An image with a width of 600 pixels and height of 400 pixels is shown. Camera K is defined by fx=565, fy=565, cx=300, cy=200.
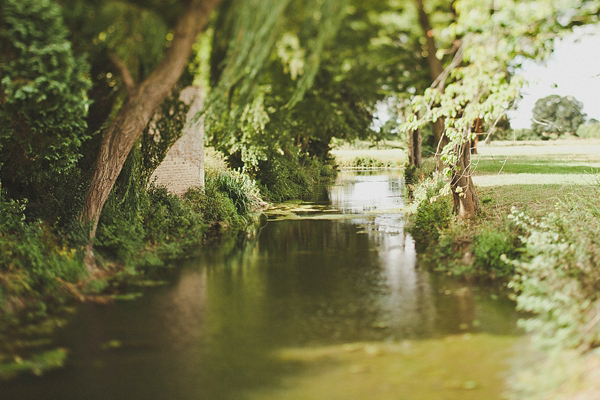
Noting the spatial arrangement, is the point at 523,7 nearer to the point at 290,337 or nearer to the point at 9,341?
the point at 290,337

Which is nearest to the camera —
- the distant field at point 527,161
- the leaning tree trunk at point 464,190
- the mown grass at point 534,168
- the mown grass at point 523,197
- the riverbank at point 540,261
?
the riverbank at point 540,261

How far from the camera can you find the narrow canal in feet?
16.4

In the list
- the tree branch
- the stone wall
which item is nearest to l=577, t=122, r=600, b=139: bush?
the stone wall

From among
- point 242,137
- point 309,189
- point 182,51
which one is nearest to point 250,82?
point 182,51

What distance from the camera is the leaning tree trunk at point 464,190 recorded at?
11273 mm

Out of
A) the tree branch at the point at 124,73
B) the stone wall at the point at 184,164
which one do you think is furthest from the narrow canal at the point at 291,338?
the stone wall at the point at 184,164

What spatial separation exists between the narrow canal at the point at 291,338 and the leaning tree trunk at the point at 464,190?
1.94 metres

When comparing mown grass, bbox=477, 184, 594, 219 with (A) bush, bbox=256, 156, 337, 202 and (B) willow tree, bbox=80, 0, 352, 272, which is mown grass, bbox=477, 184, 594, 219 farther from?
(A) bush, bbox=256, 156, 337, 202

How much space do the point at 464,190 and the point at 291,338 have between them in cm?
660

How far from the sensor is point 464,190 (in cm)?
1162

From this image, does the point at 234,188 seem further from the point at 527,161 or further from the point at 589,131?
the point at 589,131

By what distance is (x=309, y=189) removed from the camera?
27.3 meters

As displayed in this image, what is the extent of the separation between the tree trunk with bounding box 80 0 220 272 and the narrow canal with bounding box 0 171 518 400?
73.6 inches

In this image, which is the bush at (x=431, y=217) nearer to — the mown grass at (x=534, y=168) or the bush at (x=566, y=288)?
the bush at (x=566, y=288)
